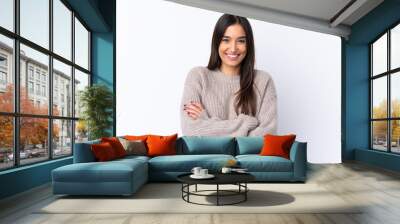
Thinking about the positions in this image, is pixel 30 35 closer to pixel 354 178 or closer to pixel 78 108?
pixel 78 108

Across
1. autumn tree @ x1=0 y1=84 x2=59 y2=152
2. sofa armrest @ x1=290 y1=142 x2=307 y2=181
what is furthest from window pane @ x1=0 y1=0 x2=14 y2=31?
sofa armrest @ x1=290 y1=142 x2=307 y2=181

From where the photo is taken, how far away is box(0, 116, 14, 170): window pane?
4.62 m

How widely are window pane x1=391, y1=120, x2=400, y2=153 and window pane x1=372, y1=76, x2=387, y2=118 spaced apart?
48 centimetres

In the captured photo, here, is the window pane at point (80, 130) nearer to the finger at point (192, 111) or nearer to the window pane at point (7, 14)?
the finger at point (192, 111)

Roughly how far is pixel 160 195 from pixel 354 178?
3462mm

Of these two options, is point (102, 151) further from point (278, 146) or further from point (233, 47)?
point (233, 47)

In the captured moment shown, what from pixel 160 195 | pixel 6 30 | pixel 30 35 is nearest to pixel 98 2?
pixel 30 35

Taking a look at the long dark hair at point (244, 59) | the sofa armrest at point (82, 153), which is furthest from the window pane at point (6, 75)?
the long dark hair at point (244, 59)

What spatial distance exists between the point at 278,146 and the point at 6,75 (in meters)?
4.11

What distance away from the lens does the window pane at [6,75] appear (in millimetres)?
4648

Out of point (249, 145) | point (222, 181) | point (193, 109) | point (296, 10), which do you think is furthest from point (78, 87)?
point (296, 10)

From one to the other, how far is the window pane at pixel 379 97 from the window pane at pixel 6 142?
23.9 feet

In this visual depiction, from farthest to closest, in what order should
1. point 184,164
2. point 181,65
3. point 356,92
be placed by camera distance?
1. point 356,92
2. point 181,65
3. point 184,164

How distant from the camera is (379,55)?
28.5 feet
